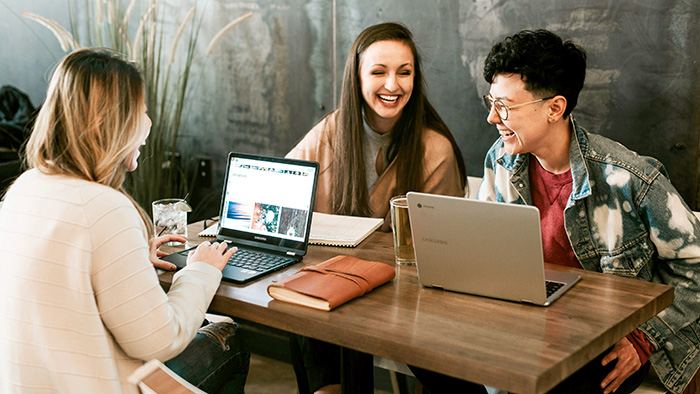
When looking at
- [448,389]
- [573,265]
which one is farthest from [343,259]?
[573,265]

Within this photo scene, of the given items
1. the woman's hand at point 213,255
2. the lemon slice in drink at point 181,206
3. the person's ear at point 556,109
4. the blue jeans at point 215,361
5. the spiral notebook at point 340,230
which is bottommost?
the blue jeans at point 215,361

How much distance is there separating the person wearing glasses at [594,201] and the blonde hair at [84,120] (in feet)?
3.34

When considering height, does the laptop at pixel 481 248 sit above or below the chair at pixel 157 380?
above

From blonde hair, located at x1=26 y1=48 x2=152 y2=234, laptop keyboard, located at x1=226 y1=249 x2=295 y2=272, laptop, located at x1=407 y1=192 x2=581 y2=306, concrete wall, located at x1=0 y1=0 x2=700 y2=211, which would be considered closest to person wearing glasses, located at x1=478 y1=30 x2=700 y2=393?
laptop, located at x1=407 y1=192 x2=581 y2=306

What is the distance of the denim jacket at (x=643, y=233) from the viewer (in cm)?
173

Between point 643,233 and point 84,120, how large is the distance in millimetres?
1321

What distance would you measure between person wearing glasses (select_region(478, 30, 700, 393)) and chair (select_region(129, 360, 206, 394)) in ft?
2.77

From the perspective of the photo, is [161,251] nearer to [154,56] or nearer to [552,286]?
[552,286]

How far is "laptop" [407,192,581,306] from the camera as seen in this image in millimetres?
1410

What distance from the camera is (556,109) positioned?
1914mm

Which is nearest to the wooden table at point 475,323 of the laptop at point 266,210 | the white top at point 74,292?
the laptop at point 266,210

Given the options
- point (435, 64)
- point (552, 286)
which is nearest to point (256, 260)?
point (552, 286)

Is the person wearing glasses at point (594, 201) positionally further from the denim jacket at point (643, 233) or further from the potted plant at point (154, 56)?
the potted plant at point (154, 56)

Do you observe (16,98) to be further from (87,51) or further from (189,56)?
(87,51)
